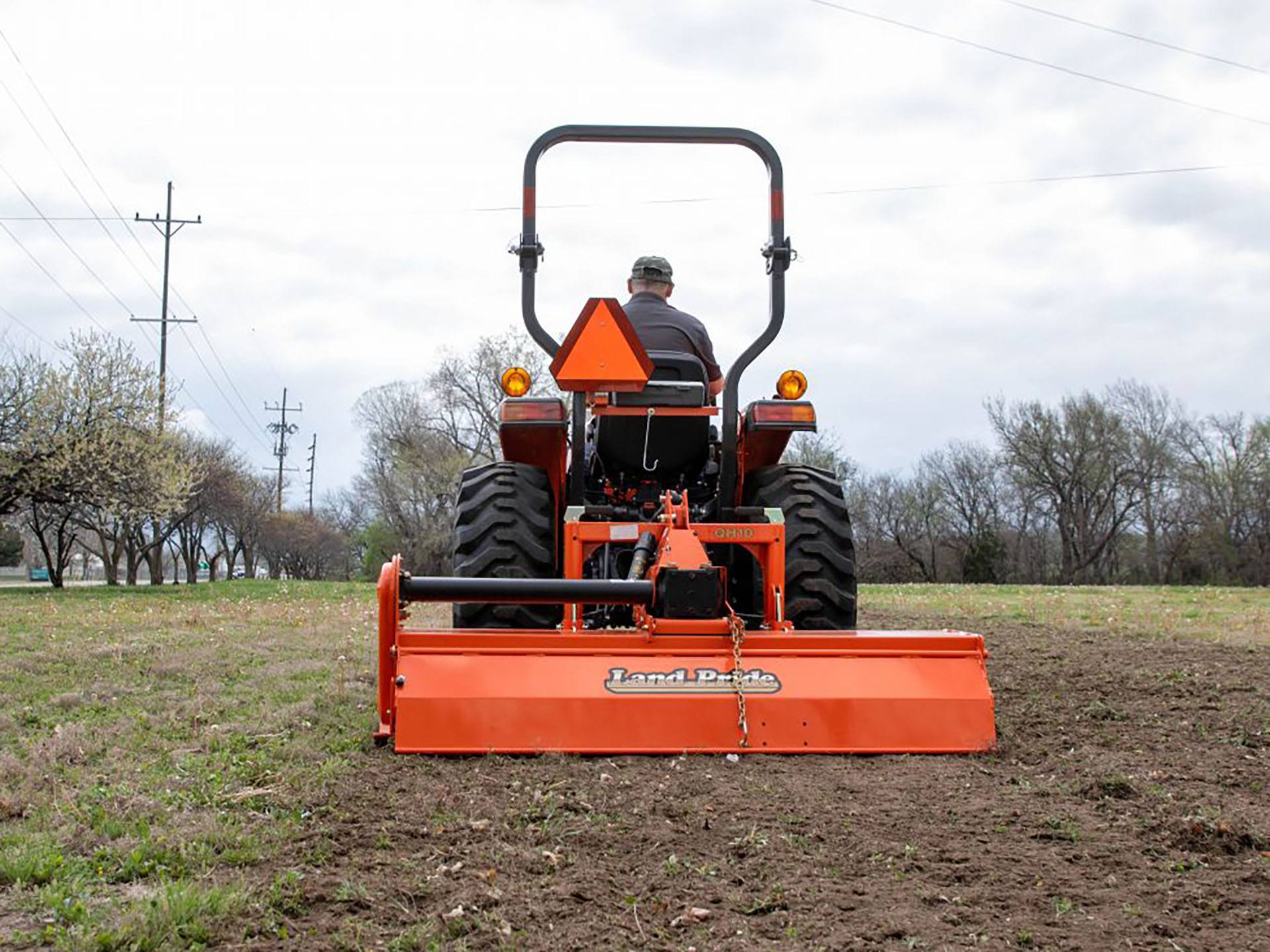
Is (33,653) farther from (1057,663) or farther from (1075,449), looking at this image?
(1075,449)

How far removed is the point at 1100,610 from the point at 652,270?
9.39 m

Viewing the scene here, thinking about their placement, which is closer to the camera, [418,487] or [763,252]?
[763,252]

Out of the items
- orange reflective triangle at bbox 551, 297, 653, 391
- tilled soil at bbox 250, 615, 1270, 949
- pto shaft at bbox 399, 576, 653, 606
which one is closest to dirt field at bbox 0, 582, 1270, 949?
tilled soil at bbox 250, 615, 1270, 949

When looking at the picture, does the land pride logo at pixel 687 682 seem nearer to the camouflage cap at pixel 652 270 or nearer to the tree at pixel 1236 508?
the camouflage cap at pixel 652 270

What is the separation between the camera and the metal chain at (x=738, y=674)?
13.6 ft

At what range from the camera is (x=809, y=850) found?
2.97 m

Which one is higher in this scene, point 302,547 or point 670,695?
point 302,547

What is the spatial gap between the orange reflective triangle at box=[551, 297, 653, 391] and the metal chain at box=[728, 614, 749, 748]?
47.1 inches

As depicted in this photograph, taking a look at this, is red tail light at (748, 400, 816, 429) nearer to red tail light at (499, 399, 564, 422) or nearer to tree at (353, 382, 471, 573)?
red tail light at (499, 399, 564, 422)

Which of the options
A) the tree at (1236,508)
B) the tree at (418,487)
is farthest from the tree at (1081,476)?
the tree at (418,487)

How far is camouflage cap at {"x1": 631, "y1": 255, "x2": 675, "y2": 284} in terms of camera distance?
596 cm

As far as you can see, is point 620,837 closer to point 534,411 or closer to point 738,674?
point 738,674

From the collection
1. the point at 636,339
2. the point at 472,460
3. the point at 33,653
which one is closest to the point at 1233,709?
the point at 636,339

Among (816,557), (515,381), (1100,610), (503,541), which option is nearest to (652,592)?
(503,541)
